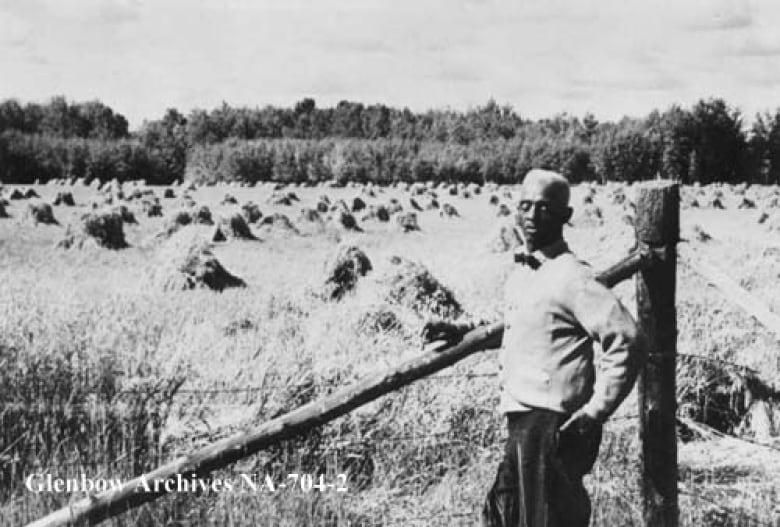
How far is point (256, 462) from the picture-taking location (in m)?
4.12

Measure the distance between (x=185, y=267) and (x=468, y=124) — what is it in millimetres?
66930

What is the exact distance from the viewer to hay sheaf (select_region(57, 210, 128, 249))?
19438 millimetres

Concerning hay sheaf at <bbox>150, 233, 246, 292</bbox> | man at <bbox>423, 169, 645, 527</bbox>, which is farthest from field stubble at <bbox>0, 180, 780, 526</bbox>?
hay sheaf at <bbox>150, 233, 246, 292</bbox>

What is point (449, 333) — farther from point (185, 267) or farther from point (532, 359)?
point (185, 267)

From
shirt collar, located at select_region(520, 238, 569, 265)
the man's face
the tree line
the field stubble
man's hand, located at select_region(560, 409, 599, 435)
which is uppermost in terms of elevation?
the tree line

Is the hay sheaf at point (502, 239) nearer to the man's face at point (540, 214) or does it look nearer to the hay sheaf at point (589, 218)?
the hay sheaf at point (589, 218)

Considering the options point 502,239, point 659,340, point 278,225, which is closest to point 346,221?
point 278,225

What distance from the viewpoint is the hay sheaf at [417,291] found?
31.5 feet

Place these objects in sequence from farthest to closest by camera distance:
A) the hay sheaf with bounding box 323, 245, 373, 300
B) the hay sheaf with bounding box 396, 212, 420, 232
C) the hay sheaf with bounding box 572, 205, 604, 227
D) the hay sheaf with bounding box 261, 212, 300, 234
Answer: the hay sheaf with bounding box 572, 205, 604, 227 < the hay sheaf with bounding box 396, 212, 420, 232 < the hay sheaf with bounding box 261, 212, 300, 234 < the hay sheaf with bounding box 323, 245, 373, 300

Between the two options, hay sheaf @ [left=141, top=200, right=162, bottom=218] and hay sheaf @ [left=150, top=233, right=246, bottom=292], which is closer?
hay sheaf @ [left=150, top=233, right=246, bottom=292]

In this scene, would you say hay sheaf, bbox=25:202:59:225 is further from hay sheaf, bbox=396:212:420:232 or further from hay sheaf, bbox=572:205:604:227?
hay sheaf, bbox=572:205:604:227

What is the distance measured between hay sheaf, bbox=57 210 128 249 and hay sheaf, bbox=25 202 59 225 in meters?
3.85

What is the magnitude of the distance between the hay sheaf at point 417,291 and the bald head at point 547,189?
21.6 feet

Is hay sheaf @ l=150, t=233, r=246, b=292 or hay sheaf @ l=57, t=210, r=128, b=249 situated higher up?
hay sheaf @ l=57, t=210, r=128, b=249
